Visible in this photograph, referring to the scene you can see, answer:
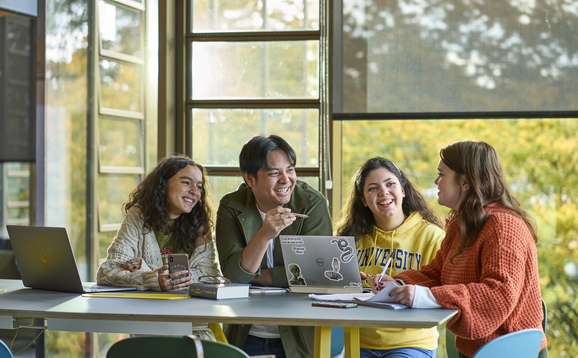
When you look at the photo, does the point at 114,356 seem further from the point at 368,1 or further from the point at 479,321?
the point at 368,1

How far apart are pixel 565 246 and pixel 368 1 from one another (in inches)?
75.9

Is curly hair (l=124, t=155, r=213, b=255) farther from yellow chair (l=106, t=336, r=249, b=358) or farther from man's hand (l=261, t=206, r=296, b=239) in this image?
yellow chair (l=106, t=336, r=249, b=358)

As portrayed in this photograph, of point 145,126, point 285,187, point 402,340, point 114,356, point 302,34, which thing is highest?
point 302,34

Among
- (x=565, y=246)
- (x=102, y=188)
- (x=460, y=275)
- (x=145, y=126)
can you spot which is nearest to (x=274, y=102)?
(x=145, y=126)

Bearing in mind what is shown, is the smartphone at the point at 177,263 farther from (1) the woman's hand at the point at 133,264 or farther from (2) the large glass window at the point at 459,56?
(2) the large glass window at the point at 459,56

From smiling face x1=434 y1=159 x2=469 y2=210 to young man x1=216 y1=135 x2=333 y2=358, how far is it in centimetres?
63

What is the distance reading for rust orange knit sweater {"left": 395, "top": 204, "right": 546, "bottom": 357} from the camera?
2.04m

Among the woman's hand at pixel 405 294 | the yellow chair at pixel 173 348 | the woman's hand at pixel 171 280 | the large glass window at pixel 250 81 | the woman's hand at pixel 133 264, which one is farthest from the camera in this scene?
the large glass window at pixel 250 81

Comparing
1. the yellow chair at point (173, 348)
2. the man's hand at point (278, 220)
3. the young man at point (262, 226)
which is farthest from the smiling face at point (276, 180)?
the yellow chair at point (173, 348)

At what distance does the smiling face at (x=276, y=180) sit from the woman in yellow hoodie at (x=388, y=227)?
1.13 feet

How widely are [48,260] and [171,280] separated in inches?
18.7

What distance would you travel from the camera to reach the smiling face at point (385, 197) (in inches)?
112

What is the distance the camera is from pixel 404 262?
2766mm

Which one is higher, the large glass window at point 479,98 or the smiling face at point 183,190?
the large glass window at point 479,98
